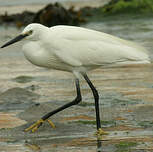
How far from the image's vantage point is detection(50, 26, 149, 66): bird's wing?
23.6 ft

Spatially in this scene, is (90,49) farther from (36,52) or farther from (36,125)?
(36,125)

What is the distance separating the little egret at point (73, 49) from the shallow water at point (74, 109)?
0.29 m

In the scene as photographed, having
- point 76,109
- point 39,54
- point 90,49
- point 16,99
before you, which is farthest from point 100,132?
point 16,99

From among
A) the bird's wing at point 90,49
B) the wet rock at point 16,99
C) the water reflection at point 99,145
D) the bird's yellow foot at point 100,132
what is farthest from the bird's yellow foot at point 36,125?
the wet rock at point 16,99

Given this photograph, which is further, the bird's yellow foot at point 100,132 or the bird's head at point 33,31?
the bird's head at point 33,31

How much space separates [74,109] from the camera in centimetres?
829

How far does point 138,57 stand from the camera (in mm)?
7348

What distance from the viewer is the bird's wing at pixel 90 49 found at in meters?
7.20

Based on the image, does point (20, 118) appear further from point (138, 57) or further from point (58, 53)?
point (138, 57)

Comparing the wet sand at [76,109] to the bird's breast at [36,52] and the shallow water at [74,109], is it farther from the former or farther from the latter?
the bird's breast at [36,52]

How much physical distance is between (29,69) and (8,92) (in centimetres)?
256

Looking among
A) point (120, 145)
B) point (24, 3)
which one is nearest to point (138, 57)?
point (120, 145)

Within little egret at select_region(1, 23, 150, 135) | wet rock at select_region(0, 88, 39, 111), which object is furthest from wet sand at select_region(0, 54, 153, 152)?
little egret at select_region(1, 23, 150, 135)

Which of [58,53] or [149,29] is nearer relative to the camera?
[58,53]
